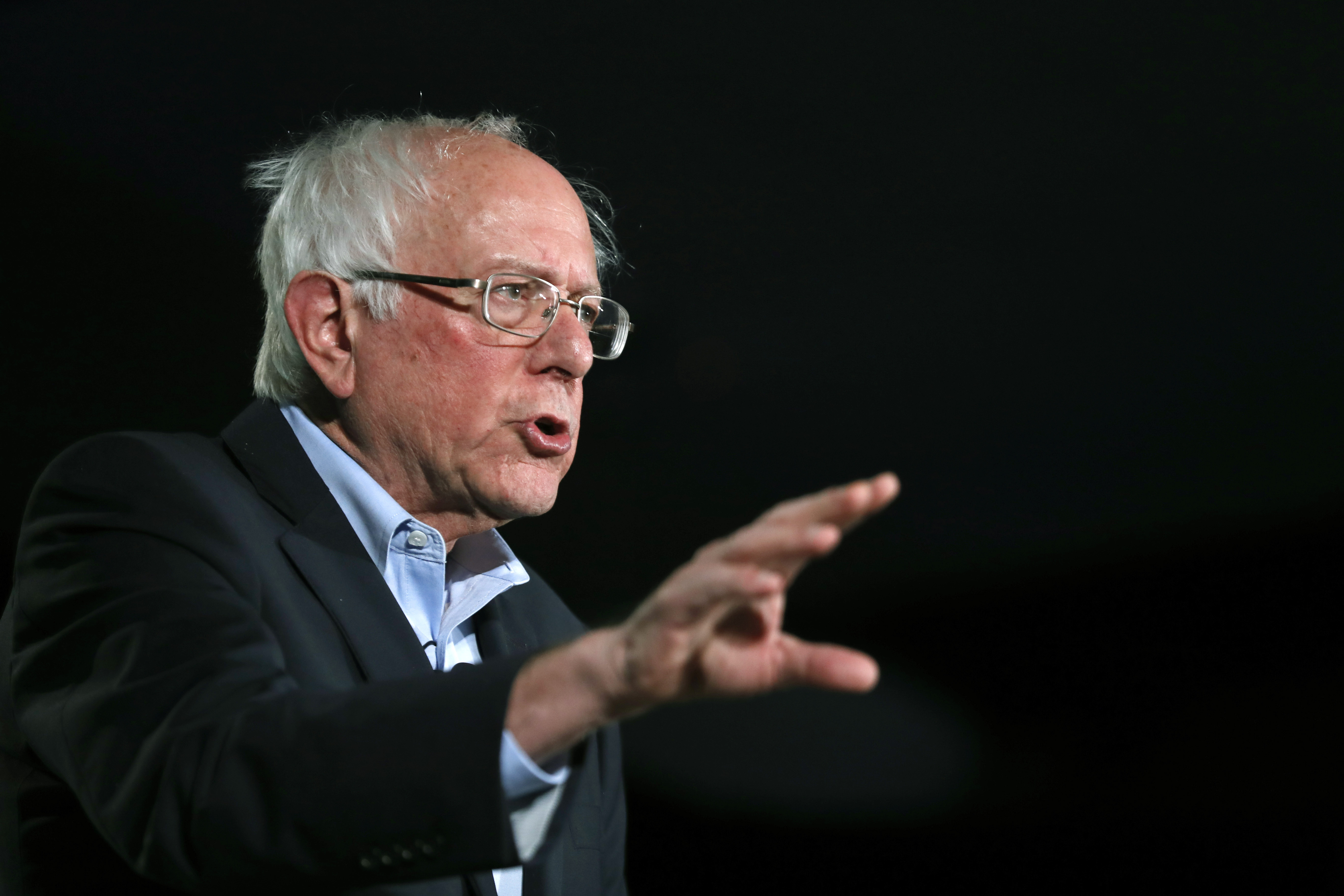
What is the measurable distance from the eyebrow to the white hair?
99 mm

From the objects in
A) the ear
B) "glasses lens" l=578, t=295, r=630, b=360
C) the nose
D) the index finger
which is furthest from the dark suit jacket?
"glasses lens" l=578, t=295, r=630, b=360

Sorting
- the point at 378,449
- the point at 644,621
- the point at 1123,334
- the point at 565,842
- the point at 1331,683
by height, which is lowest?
the point at 565,842

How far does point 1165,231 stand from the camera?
2.08 meters

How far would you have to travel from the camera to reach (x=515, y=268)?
1.56m

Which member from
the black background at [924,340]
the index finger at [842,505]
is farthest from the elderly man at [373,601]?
the black background at [924,340]

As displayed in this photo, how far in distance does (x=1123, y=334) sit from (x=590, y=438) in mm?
1222

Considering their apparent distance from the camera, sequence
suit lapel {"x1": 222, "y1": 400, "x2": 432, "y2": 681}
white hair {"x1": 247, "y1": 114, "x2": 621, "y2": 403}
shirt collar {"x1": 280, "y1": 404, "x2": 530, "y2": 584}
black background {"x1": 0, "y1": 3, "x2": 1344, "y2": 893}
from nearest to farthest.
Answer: suit lapel {"x1": 222, "y1": 400, "x2": 432, "y2": 681} < shirt collar {"x1": 280, "y1": 404, "x2": 530, "y2": 584} < white hair {"x1": 247, "y1": 114, "x2": 621, "y2": 403} < black background {"x1": 0, "y1": 3, "x2": 1344, "y2": 893}

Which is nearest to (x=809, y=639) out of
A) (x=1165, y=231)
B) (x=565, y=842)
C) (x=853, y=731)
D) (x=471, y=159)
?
(x=853, y=731)

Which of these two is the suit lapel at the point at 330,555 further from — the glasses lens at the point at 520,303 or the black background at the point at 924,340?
the black background at the point at 924,340

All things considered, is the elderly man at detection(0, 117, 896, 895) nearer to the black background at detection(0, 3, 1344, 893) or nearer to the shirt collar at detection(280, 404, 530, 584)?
the shirt collar at detection(280, 404, 530, 584)

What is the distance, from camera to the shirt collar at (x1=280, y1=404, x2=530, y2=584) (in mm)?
1470

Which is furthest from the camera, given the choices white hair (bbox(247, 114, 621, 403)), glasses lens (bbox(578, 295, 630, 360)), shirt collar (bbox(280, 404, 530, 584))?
glasses lens (bbox(578, 295, 630, 360))

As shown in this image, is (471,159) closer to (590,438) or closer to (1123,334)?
(590,438)

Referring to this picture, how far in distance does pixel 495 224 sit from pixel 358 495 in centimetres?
47
